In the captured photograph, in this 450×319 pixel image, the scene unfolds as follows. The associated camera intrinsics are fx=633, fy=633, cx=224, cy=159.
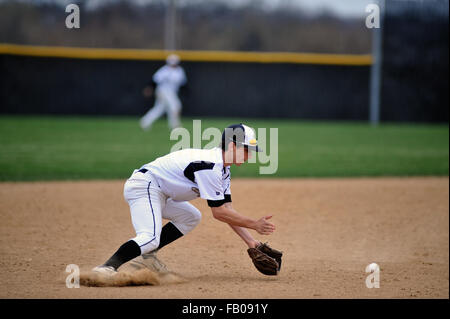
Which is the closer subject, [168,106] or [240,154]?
[240,154]

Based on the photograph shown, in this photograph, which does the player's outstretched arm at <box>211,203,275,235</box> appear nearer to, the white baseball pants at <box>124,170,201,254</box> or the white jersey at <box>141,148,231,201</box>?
the white jersey at <box>141,148,231,201</box>

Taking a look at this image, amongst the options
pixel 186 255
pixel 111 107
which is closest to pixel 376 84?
pixel 111 107

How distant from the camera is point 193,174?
469 cm

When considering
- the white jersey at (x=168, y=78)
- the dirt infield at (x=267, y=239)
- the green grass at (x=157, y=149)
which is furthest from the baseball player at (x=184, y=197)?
the white jersey at (x=168, y=78)

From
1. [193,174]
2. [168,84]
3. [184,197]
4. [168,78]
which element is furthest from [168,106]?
[193,174]

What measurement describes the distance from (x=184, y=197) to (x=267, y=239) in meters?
2.29

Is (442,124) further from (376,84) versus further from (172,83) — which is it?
(172,83)

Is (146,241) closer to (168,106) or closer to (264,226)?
(264,226)

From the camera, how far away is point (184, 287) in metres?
4.81

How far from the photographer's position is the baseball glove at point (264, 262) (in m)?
5.09

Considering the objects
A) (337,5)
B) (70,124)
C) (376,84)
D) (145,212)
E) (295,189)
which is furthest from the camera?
(337,5)

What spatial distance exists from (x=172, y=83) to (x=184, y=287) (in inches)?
572

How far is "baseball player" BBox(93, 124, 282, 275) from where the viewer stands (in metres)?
4.61

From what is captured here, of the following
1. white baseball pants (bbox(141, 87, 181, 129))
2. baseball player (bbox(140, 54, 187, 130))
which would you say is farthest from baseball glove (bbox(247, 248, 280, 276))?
baseball player (bbox(140, 54, 187, 130))
